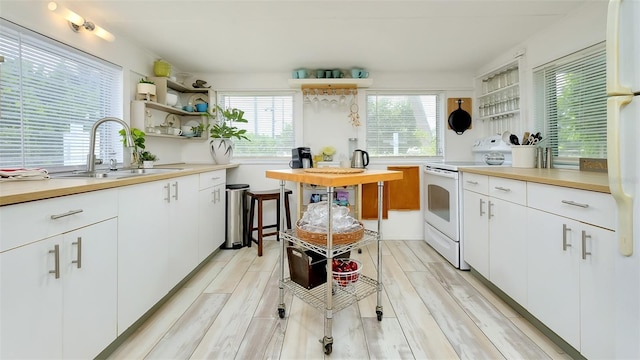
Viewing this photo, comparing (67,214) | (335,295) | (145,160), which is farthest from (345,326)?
(145,160)

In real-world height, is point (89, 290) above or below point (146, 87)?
below

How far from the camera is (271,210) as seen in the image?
369 centimetres

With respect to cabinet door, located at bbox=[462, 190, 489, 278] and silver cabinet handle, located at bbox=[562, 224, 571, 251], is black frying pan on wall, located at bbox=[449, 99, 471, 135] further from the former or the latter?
silver cabinet handle, located at bbox=[562, 224, 571, 251]

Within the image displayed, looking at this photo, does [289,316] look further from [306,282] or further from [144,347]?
[144,347]

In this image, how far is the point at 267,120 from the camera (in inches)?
149

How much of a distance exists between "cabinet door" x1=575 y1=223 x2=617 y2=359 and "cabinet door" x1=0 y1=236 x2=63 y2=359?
7.17ft

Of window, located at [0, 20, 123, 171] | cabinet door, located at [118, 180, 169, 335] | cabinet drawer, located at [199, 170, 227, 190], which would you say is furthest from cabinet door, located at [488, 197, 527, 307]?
window, located at [0, 20, 123, 171]

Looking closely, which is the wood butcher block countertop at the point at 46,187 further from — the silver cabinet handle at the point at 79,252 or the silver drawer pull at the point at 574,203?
the silver drawer pull at the point at 574,203

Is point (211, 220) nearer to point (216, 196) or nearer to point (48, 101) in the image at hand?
point (216, 196)

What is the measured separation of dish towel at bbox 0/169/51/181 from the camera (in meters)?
1.32

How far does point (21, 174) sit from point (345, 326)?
71.8 inches

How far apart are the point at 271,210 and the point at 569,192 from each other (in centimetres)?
293

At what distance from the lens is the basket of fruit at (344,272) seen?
1.73 meters

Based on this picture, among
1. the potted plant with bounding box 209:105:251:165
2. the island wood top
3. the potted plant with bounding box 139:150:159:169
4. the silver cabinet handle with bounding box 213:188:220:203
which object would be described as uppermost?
the potted plant with bounding box 209:105:251:165
